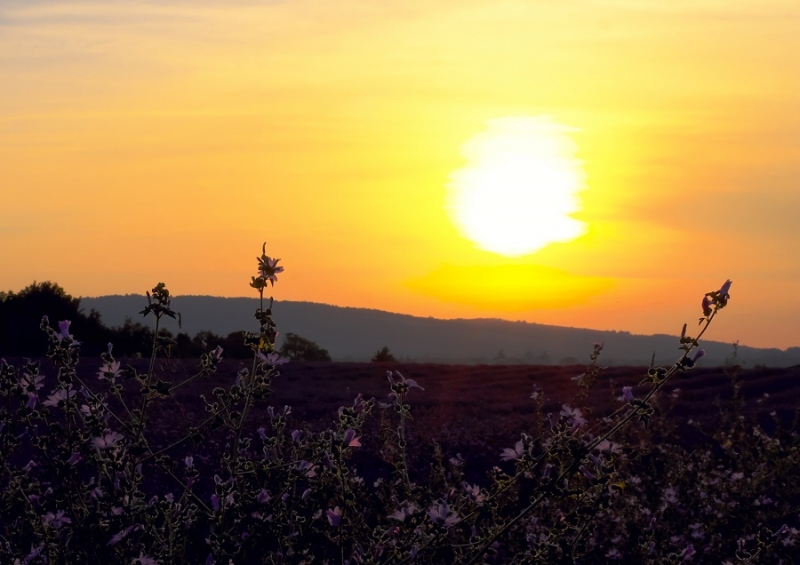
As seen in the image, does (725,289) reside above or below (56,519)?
above

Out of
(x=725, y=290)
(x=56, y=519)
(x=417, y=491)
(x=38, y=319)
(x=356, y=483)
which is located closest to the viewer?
(x=725, y=290)

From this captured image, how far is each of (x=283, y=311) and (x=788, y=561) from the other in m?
174

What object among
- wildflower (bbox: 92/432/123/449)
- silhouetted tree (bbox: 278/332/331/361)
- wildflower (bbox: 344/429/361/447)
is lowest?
silhouetted tree (bbox: 278/332/331/361)

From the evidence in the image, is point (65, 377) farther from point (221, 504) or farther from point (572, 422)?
point (572, 422)

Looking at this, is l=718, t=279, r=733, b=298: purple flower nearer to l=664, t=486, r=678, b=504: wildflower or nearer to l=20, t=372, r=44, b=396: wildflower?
l=20, t=372, r=44, b=396: wildflower

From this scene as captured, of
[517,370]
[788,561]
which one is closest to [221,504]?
[788,561]

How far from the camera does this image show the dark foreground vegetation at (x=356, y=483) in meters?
3.42

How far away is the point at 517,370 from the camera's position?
99.2 ft

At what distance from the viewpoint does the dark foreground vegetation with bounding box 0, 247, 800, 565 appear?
342 cm

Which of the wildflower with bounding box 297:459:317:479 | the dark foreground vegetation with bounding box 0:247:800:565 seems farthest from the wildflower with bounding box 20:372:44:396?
the wildflower with bounding box 297:459:317:479

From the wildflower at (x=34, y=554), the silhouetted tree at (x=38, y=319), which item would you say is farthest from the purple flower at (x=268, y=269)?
the silhouetted tree at (x=38, y=319)

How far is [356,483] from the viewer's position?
15.4 ft

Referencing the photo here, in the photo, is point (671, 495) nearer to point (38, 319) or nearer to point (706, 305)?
point (706, 305)

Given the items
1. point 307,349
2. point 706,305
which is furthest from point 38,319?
point 706,305
